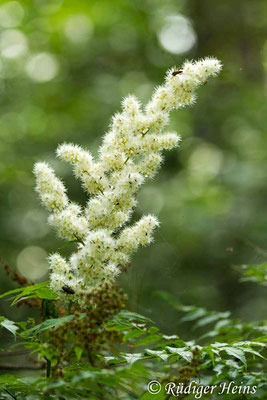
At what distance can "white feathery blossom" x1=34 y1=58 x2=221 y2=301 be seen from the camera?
2463 millimetres

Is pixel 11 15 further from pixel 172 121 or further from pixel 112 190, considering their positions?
pixel 112 190

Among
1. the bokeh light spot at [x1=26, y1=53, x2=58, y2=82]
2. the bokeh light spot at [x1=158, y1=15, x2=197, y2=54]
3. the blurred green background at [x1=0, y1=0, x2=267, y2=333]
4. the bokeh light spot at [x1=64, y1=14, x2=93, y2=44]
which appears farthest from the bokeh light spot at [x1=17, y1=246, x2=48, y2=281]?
the bokeh light spot at [x1=158, y1=15, x2=197, y2=54]

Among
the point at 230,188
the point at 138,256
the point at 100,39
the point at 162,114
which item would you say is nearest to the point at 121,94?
the point at 100,39

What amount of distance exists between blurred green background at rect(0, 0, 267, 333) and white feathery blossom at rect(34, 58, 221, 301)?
4800 mm

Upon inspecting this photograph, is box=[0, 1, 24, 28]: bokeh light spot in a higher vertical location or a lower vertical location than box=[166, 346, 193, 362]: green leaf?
higher

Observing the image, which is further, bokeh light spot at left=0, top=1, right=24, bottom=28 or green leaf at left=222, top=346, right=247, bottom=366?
bokeh light spot at left=0, top=1, right=24, bottom=28

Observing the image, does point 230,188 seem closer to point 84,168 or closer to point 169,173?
point 169,173

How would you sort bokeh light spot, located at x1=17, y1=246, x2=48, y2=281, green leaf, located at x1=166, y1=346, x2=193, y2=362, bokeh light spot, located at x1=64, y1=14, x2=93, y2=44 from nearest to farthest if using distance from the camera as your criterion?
1. green leaf, located at x1=166, y1=346, x2=193, y2=362
2. bokeh light spot, located at x1=17, y1=246, x2=48, y2=281
3. bokeh light spot, located at x1=64, y1=14, x2=93, y2=44

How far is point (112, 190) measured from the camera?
2.76 metres

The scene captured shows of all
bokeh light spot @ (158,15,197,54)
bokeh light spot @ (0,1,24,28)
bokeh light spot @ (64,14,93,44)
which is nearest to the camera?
bokeh light spot @ (0,1,24,28)

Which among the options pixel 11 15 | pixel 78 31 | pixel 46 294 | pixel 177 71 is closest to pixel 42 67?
pixel 78 31

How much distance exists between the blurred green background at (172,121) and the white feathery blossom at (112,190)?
480 cm

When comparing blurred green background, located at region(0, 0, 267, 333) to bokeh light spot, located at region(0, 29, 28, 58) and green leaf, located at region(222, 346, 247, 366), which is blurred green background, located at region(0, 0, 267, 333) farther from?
green leaf, located at region(222, 346, 247, 366)

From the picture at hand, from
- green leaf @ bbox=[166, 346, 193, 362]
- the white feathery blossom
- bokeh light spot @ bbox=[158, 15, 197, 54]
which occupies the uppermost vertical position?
bokeh light spot @ bbox=[158, 15, 197, 54]
